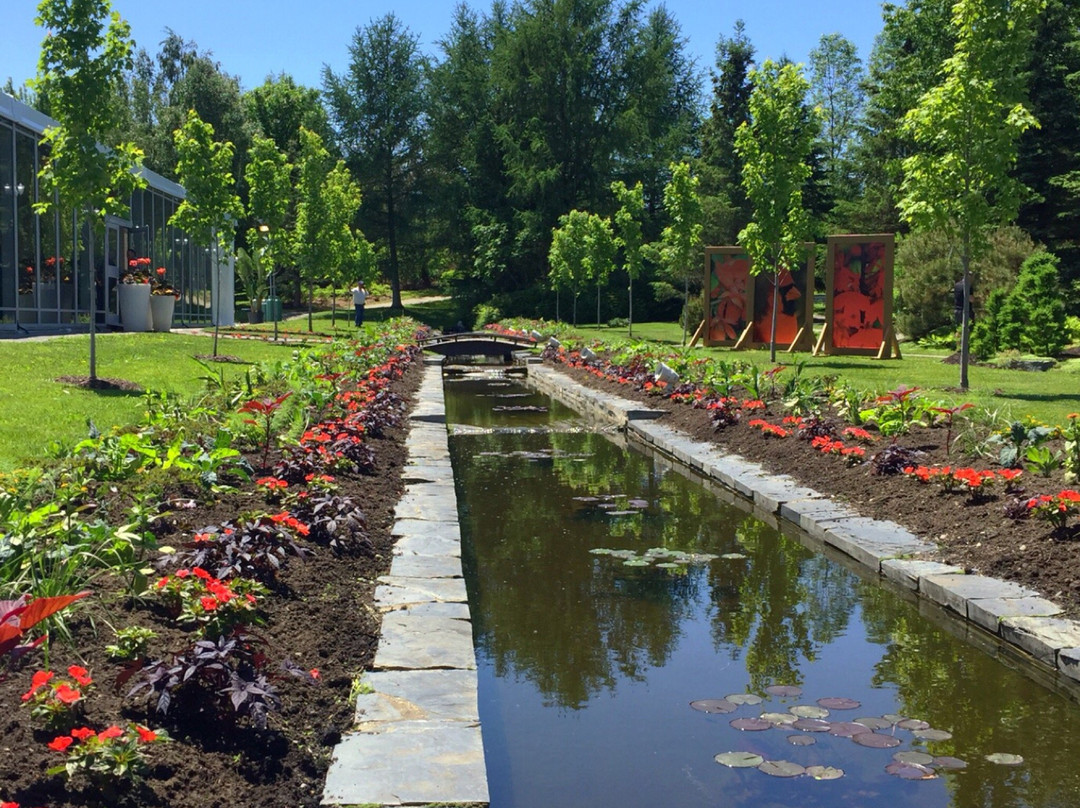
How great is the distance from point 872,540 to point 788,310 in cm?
1807

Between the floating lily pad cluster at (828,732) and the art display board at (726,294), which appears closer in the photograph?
the floating lily pad cluster at (828,732)

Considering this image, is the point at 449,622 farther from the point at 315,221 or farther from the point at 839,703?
the point at 315,221

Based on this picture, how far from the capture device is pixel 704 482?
10.2 meters

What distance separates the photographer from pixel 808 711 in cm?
459

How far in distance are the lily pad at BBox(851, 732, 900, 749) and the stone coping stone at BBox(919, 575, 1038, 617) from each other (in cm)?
171

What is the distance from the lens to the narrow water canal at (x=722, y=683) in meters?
3.94

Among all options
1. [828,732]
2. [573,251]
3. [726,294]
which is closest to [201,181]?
[726,294]

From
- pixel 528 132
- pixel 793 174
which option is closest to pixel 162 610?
pixel 793 174

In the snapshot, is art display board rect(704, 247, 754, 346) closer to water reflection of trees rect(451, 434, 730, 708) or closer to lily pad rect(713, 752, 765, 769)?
water reflection of trees rect(451, 434, 730, 708)

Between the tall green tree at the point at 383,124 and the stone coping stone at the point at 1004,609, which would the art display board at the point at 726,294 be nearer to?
the stone coping stone at the point at 1004,609

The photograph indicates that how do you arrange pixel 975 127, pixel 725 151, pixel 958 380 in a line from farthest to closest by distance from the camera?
1. pixel 725 151
2. pixel 958 380
3. pixel 975 127

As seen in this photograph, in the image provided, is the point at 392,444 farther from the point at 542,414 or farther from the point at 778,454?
the point at 542,414

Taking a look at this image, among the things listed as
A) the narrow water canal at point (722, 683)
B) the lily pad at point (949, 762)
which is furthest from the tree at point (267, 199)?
the lily pad at point (949, 762)

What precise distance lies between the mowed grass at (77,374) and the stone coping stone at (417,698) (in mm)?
3396
